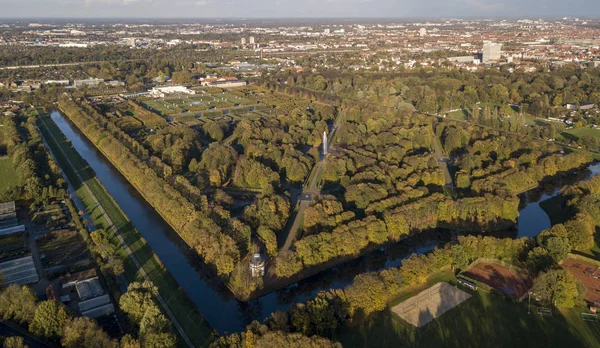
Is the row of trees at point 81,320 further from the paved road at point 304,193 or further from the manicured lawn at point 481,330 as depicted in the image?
the paved road at point 304,193

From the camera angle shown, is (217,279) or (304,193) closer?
(217,279)

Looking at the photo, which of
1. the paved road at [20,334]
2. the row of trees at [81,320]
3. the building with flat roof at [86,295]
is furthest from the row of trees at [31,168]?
the paved road at [20,334]

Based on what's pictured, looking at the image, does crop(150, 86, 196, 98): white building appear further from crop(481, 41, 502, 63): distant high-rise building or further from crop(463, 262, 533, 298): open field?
crop(481, 41, 502, 63): distant high-rise building

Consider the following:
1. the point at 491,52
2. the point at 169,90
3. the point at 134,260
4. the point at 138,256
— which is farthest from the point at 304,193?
the point at 491,52

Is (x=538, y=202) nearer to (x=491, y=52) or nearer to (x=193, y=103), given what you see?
(x=193, y=103)

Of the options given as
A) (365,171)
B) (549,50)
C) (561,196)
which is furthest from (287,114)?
(549,50)

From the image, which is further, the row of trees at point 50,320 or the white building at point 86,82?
the white building at point 86,82
